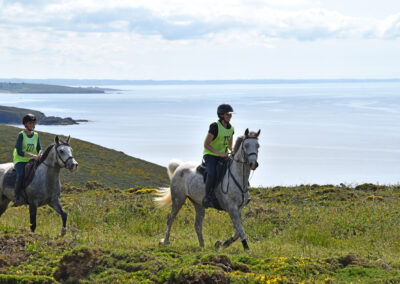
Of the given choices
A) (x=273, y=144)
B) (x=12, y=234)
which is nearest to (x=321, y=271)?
(x=12, y=234)

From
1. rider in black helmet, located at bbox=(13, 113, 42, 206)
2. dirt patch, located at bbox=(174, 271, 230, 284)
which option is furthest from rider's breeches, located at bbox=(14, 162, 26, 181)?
dirt patch, located at bbox=(174, 271, 230, 284)

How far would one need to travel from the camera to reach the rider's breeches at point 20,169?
1273 centimetres


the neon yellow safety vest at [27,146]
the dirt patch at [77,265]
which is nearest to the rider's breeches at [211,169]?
the dirt patch at [77,265]

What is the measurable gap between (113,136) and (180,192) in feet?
407

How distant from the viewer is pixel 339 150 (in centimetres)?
10656

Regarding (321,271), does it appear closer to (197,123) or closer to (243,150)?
(243,150)

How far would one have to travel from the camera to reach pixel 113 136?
441 ft

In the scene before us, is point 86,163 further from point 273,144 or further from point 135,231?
point 273,144

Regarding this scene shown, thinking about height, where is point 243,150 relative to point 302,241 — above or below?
above

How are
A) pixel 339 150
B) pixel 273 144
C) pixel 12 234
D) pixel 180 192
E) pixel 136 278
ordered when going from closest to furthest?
pixel 136 278, pixel 12 234, pixel 180 192, pixel 339 150, pixel 273 144

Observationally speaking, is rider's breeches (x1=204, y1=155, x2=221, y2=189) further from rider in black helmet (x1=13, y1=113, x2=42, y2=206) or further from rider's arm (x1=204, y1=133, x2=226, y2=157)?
rider in black helmet (x1=13, y1=113, x2=42, y2=206)

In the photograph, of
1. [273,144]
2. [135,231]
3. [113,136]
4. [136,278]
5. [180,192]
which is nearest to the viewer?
[136,278]

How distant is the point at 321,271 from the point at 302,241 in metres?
3.84

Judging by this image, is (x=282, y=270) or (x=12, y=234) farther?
(x=12, y=234)
